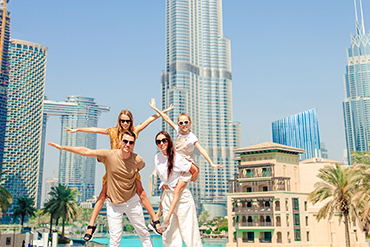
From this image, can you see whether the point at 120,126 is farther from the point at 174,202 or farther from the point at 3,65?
the point at 3,65

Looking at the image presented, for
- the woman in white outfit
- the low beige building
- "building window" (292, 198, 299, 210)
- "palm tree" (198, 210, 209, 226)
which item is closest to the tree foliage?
the low beige building

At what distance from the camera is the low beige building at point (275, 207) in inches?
2389

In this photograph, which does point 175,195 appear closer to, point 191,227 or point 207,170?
point 191,227

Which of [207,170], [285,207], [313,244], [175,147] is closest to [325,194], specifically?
[285,207]

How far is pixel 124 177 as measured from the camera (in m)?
8.15

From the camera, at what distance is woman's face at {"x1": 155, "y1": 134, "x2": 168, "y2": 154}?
832cm

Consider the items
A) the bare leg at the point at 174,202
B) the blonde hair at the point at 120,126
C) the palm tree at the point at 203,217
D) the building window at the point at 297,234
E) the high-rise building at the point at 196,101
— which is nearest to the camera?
the bare leg at the point at 174,202

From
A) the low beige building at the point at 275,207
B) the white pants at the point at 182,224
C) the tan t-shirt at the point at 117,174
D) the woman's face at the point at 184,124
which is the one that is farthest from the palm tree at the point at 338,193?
the tan t-shirt at the point at 117,174

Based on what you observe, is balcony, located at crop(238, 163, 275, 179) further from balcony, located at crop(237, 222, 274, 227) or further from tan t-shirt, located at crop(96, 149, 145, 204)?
tan t-shirt, located at crop(96, 149, 145, 204)

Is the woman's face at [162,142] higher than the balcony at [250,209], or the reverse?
the woman's face at [162,142]

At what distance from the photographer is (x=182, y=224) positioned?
26.6ft

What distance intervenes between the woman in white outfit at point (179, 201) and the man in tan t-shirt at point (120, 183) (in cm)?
52

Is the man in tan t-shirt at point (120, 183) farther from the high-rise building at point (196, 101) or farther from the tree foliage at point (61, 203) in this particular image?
the high-rise building at point (196, 101)

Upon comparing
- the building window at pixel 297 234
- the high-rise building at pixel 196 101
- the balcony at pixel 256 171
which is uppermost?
the high-rise building at pixel 196 101
